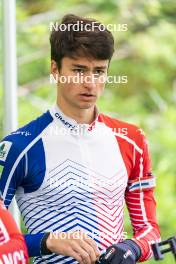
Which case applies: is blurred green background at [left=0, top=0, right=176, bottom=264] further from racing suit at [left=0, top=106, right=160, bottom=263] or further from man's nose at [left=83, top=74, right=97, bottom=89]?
man's nose at [left=83, top=74, right=97, bottom=89]

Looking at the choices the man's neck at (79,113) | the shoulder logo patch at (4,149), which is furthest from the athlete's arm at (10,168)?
the man's neck at (79,113)

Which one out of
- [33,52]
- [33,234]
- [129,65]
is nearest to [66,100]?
[33,234]

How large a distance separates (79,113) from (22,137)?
0.17 meters

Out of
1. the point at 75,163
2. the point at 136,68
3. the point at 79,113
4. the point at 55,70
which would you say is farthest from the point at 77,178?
the point at 136,68

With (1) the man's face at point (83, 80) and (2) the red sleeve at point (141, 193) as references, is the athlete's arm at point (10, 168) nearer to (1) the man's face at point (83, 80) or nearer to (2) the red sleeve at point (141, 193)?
(1) the man's face at point (83, 80)

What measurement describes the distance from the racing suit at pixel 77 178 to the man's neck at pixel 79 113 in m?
0.01

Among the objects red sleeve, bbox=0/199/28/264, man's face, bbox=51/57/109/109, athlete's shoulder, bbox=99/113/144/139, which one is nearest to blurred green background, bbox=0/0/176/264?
athlete's shoulder, bbox=99/113/144/139

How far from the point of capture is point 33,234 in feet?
7.50

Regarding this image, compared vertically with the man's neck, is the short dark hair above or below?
above

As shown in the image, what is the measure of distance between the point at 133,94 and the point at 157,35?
0.91ft

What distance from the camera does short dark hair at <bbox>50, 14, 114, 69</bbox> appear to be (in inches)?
92.0

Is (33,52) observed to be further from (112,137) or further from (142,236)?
(142,236)

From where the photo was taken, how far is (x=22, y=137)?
2.37 meters

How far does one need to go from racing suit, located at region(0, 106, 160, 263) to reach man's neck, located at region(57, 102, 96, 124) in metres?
0.01
